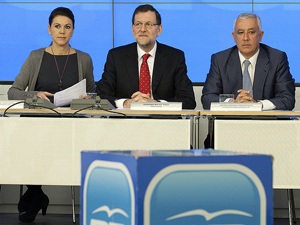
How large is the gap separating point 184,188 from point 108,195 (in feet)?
0.49

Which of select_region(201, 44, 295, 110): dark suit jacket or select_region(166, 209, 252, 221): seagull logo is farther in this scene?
select_region(201, 44, 295, 110): dark suit jacket

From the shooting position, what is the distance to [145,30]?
3.21 meters

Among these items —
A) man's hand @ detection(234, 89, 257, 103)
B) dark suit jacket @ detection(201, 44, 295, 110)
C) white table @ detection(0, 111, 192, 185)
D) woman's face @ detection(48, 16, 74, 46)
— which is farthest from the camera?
woman's face @ detection(48, 16, 74, 46)

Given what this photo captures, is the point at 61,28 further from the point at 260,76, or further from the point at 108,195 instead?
the point at 108,195

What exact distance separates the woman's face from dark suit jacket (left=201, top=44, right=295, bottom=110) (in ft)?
3.62

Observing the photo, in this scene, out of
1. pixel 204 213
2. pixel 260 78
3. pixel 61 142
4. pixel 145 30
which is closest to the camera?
pixel 204 213

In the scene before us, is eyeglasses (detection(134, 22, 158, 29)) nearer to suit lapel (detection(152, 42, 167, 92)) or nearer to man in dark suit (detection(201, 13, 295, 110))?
suit lapel (detection(152, 42, 167, 92))

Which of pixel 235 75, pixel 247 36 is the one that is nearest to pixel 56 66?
pixel 235 75

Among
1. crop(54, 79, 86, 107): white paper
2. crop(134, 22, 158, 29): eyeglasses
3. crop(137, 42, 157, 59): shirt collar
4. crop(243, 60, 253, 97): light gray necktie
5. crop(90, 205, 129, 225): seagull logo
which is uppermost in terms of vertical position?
crop(134, 22, 158, 29): eyeglasses

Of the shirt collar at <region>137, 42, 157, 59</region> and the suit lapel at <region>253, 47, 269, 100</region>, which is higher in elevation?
the shirt collar at <region>137, 42, 157, 59</region>

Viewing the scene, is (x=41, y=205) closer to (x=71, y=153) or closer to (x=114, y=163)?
Result: (x=71, y=153)

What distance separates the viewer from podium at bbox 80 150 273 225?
0.73 m

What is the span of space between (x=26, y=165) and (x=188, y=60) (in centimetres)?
209

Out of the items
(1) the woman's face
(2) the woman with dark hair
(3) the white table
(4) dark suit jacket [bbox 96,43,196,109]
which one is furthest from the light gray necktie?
(1) the woman's face
